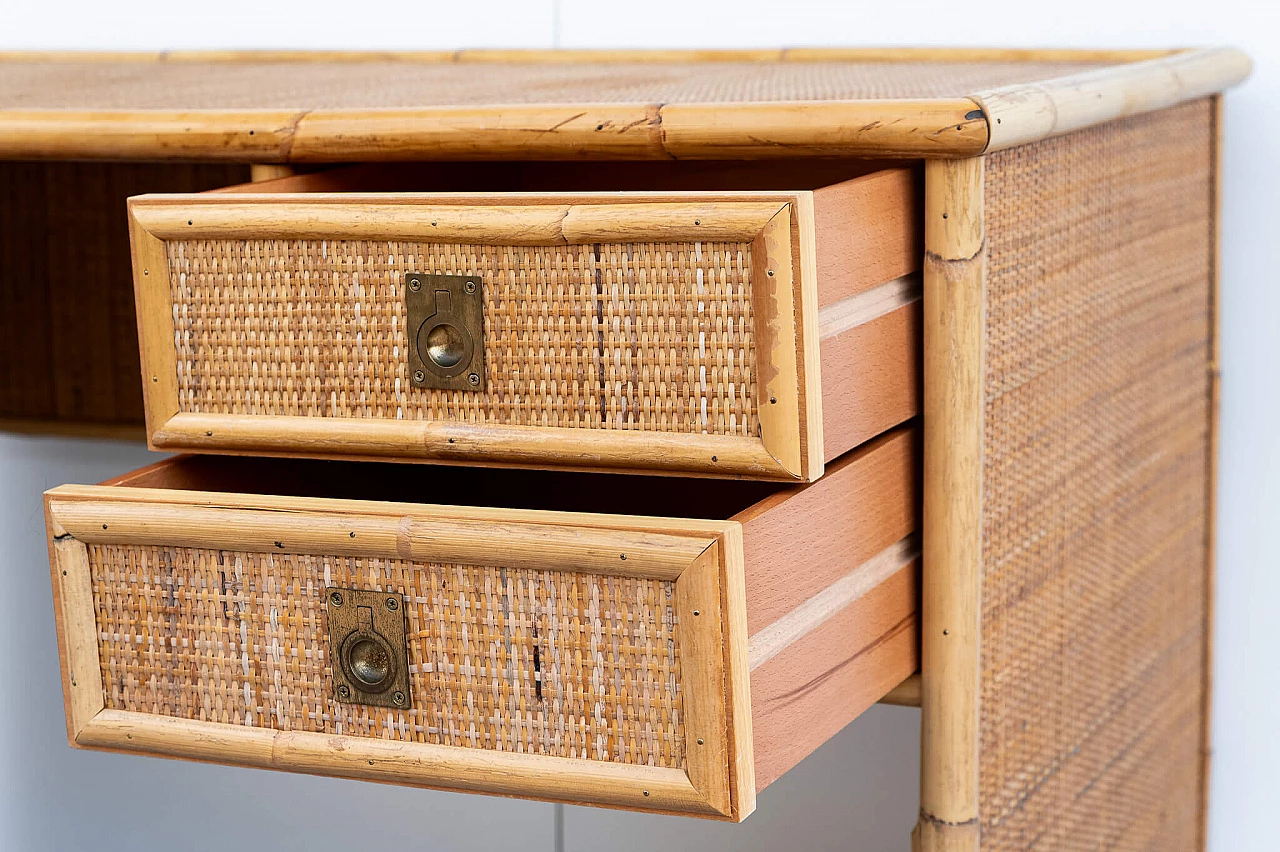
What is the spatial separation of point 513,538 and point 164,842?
96cm

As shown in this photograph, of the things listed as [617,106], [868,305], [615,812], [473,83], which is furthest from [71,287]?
[868,305]

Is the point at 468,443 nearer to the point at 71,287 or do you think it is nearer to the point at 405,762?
the point at 405,762

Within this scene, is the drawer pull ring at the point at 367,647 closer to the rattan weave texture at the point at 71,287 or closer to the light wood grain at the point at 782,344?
the light wood grain at the point at 782,344

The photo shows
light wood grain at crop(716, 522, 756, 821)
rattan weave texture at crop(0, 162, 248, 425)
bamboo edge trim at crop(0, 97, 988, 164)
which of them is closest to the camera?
light wood grain at crop(716, 522, 756, 821)

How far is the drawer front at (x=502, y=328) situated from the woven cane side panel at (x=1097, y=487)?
0.17m

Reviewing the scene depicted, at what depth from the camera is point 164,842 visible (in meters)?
1.48

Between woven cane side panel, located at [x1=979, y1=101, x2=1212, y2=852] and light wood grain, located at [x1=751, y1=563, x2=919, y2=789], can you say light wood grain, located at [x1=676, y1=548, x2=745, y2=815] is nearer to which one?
light wood grain, located at [x1=751, y1=563, x2=919, y2=789]

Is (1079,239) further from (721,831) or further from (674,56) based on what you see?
(721,831)

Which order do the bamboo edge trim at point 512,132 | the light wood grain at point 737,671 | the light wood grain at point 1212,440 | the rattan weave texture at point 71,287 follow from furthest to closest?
the rattan weave texture at point 71,287, the light wood grain at point 1212,440, the bamboo edge trim at point 512,132, the light wood grain at point 737,671

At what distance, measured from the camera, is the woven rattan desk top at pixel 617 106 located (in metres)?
0.75

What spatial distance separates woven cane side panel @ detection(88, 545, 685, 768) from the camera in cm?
66

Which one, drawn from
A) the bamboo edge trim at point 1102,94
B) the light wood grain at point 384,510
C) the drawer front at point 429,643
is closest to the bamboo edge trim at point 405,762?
the drawer front at point 429,643

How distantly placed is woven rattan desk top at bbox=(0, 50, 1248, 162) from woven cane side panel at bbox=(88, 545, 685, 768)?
0.76 ft

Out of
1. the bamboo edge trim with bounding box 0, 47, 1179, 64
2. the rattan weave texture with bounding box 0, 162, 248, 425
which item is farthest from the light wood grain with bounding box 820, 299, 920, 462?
the rattan weave texture with bounding box 0, 162, 248, 425
